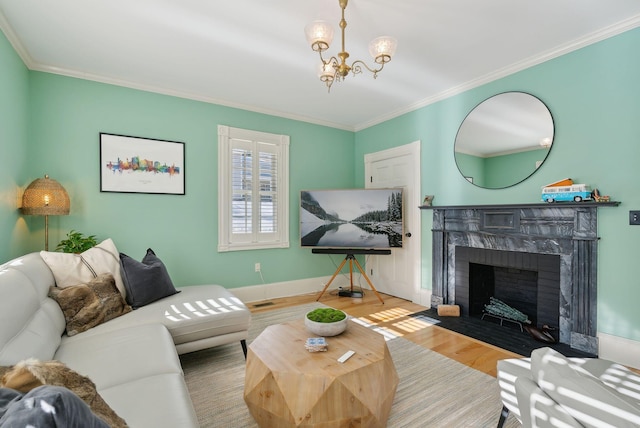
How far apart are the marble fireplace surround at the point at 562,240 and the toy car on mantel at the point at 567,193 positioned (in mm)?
63

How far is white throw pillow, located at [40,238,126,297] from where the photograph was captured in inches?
84.0

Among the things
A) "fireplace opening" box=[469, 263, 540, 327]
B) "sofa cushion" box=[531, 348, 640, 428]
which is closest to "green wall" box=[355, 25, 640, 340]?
"fireplace opening" box=[469, 263, 540, 327]

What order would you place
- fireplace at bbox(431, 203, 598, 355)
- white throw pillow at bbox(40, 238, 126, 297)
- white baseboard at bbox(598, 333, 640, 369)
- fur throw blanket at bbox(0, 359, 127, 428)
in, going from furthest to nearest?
fireplace at bbox(431, 203, 598, 355), white baseboard at bbox(598, 333, 640, 369), white throw pillow at bbox(40, 238, 126, 297), fur throw blanket at bbox(0, 359, 127, 428)

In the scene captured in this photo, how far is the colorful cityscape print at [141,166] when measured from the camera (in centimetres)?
321

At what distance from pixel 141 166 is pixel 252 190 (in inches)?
51.4

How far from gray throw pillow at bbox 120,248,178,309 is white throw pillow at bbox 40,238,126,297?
0.21ft

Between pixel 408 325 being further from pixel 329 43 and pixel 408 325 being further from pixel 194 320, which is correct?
pixel 329 43

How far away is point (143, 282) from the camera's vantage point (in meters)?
2.47

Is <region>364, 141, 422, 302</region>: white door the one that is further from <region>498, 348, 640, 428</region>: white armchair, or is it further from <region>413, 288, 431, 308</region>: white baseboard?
<region>498, 348, 640, 428</region>: white armchair

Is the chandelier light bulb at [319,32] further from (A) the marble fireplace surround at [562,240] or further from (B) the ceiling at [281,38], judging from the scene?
(A) the marble fireplace surround at [562,240]

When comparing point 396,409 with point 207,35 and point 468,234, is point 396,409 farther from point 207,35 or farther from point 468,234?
point 207,35

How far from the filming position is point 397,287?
4297 millimetres

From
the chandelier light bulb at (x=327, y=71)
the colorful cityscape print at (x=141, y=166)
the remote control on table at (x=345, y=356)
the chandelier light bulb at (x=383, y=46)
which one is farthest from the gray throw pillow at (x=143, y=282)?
the chandelier light bulb at (x=383, y=46)

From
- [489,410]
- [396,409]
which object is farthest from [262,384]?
[489,410]
